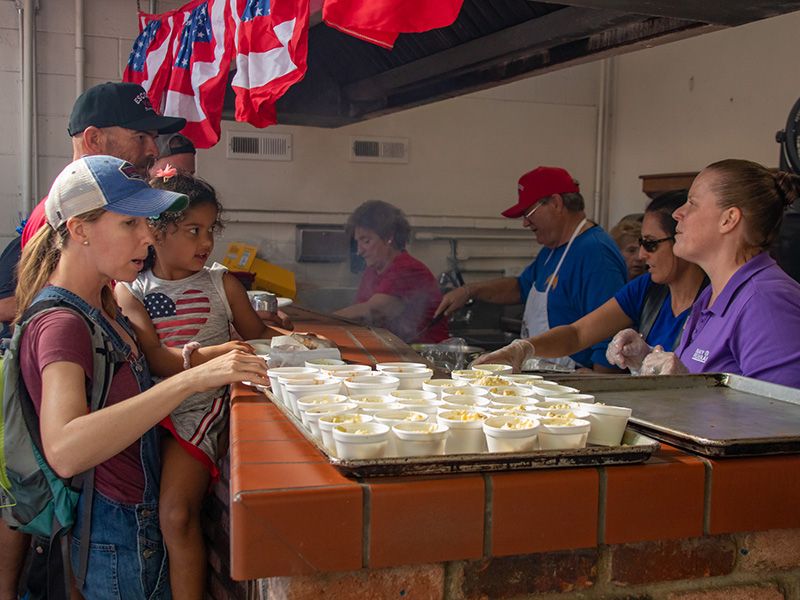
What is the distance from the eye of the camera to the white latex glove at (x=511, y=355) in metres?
2.76

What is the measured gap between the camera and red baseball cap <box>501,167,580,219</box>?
4633 mm

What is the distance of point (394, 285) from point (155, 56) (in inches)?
79.8

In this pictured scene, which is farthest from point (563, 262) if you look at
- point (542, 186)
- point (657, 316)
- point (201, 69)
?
point (201, 69)

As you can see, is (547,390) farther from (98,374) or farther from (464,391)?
(98,374)

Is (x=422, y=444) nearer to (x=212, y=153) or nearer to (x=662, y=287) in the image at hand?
(x=662, y=287)

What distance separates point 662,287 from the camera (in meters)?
3.40

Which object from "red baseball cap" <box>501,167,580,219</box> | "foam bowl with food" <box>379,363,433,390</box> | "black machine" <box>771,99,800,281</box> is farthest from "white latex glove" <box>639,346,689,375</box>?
"red baseball cap" <box>501,167,580,219</box>

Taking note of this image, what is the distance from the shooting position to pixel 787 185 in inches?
100

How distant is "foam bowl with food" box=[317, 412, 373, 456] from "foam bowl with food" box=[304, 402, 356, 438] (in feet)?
0.06

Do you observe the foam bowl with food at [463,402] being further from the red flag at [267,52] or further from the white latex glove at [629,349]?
the red flag at [267,52]

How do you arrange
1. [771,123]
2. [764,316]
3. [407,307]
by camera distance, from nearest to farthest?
[764,316]
[407,307]
[771,123]

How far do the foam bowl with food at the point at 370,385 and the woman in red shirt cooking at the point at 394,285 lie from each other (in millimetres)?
2850

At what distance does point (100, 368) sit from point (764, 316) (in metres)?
1.74

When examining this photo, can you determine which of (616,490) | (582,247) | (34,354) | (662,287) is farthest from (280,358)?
(582,247)
